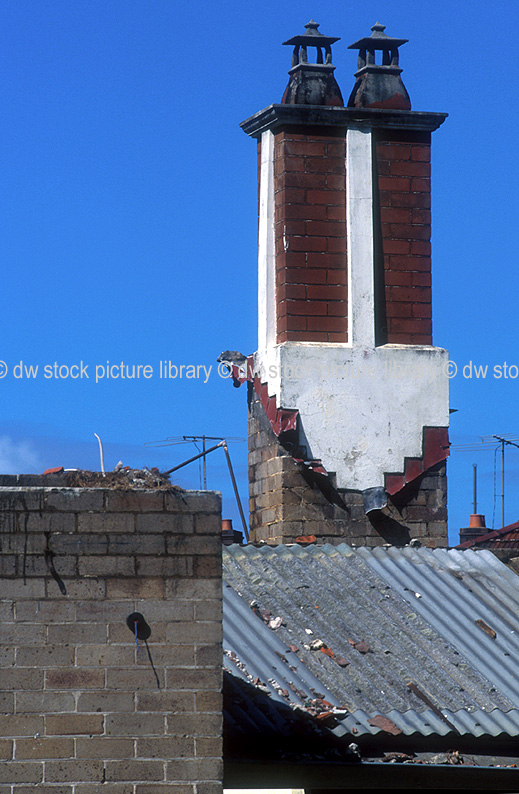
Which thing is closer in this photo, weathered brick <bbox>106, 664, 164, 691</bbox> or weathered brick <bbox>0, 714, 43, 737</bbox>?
weathered brick <bbox>0, 714, 43, 737</bbox>

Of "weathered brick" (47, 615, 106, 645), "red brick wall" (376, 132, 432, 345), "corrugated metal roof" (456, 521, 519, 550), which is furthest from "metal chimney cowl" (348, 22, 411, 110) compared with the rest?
"corrugated metal roof" (456, 521, 519, 550)

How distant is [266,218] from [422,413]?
2.65 metres

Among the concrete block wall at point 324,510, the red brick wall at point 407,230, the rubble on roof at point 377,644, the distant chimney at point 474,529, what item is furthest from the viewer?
the distant chimney at point 474,529

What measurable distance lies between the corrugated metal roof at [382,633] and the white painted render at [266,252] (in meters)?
2.69

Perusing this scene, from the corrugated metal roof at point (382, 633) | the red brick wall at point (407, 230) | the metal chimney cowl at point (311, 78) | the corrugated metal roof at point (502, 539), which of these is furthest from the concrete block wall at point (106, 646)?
the corrugated metal roof at point (502, 539)

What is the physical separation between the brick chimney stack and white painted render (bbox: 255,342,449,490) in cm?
1

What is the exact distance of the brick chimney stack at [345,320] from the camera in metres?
13.7

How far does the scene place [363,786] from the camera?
10.2m

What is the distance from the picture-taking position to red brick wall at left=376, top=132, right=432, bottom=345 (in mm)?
14492

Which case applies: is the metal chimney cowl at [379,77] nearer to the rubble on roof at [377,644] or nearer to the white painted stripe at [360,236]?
the white painted stripe at [360,236]

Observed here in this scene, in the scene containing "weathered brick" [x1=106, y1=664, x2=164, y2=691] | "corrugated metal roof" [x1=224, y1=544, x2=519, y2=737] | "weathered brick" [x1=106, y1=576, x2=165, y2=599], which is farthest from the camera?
"corrugated metal roof" [x1=224, y1=544, x2=519, y2=737]

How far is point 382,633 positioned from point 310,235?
4533 mm

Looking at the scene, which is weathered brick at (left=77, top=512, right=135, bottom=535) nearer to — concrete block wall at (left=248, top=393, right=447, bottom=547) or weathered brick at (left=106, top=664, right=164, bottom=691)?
weathered brick at (left=106, top=664, right=164, bottom=691)

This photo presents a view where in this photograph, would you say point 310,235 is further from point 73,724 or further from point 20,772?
point 20,772
